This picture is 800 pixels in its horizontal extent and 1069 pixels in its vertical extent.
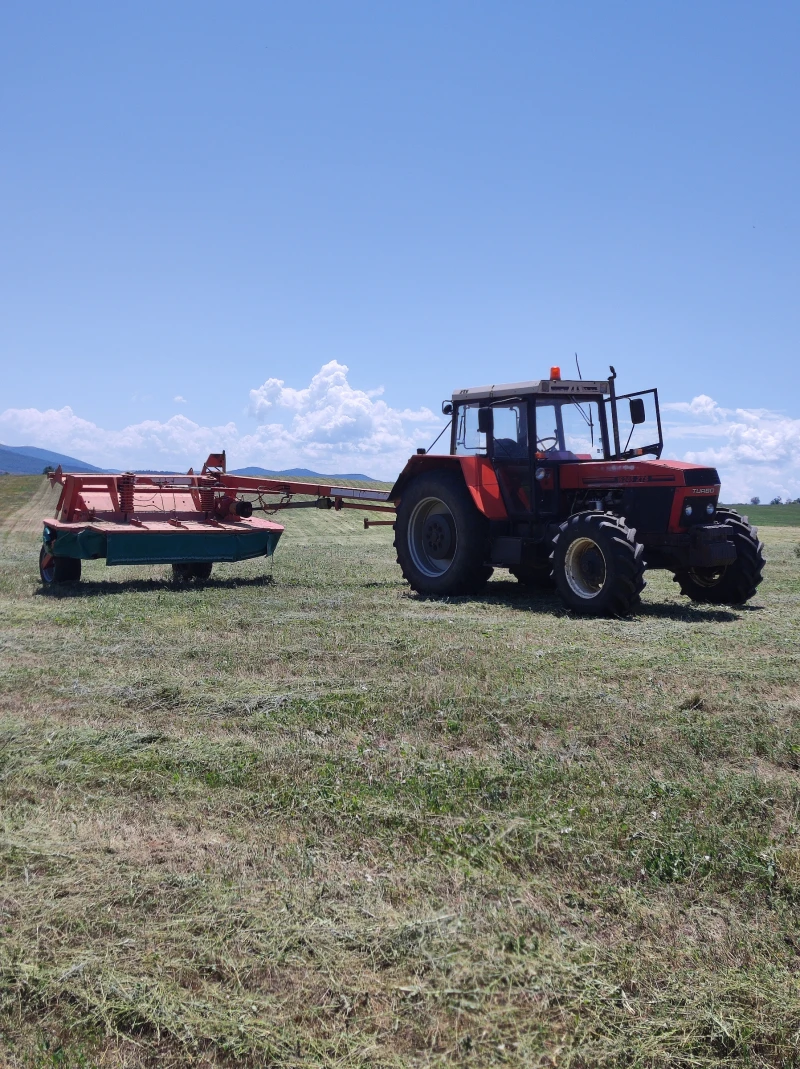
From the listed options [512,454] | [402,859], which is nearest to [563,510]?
[512,454]

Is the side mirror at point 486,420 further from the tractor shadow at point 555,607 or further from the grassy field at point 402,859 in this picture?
the grassy field at point 402,859

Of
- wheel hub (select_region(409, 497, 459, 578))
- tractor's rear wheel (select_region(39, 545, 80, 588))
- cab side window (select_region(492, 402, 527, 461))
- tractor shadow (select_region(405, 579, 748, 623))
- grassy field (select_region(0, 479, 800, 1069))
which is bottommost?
grassy field (select_region(0, 479, 800, 1069))

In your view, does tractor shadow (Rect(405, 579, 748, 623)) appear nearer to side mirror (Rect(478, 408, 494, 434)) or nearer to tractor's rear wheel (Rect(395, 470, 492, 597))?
tractor's rear wheel (Rect(395, 470, 492, 597))

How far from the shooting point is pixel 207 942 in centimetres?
299

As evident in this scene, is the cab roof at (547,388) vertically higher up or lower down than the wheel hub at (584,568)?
higher up

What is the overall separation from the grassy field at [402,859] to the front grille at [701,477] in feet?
8.94

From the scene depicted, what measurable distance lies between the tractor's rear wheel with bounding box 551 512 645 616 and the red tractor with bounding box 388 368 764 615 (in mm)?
12

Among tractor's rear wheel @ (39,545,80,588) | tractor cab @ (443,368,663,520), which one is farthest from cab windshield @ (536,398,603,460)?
tractor's rear wheel @ (39,545,80,588)

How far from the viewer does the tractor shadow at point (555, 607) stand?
9297 millimetres

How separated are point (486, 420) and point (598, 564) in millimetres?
2176

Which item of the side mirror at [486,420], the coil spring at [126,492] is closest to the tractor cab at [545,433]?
the side mirror at [486,420]

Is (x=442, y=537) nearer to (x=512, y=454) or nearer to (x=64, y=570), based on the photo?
(x=512, y=454)

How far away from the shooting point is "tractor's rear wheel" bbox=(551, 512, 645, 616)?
893 cm

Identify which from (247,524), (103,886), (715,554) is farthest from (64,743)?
(247,524)
